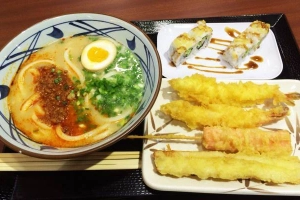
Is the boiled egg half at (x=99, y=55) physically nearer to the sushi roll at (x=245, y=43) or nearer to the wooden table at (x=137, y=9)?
the wooden table at (x=137, y=9)

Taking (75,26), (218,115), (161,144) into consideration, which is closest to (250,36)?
(218,115)

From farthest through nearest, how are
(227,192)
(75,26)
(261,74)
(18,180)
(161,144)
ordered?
1. (261,74)
2. (75,26)
3. (161,144)
4. (18,180)
5. (227,192)

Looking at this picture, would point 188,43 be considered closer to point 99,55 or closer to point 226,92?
point 226,92

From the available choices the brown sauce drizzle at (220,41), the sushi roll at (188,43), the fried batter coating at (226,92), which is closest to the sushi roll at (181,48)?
the sushi roll at (188,43)

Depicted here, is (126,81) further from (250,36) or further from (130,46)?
(250,36)

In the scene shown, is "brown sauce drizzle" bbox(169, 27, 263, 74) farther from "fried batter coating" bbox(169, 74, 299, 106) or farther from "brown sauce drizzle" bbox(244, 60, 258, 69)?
"fried batter coating" bbox(169, 74, 299, 106)

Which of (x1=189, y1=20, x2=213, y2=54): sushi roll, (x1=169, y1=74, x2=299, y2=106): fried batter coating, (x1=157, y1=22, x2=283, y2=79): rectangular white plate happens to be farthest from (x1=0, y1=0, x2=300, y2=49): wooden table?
(x1=169, y1=74, x2=299, y2=106): fried batter coating
